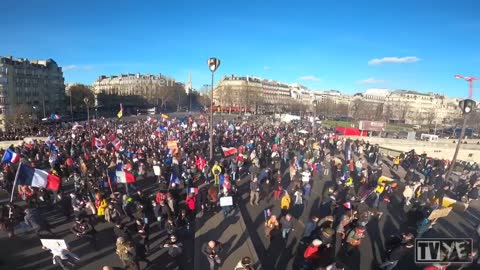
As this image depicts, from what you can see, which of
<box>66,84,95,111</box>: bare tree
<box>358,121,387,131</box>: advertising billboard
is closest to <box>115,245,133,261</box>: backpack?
<box>358,121,387,131</box>: advertising billboard

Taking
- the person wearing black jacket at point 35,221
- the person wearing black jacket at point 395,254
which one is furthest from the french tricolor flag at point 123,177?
the person wearing black jacket at point 395,254

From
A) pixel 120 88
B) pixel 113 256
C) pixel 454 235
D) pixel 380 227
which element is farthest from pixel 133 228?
pixel 120 88

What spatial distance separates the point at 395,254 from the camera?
7.09m

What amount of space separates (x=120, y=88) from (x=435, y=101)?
496 feet

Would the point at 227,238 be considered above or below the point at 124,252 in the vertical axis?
below

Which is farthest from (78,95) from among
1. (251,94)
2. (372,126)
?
(372,126)

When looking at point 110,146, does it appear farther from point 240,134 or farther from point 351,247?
point 351,247

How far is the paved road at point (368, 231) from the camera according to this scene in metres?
8.28

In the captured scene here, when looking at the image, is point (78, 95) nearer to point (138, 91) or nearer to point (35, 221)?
point (138, 91)

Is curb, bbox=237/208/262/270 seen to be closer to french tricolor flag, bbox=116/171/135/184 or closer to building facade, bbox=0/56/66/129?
french tricolor flag, bbox=116/171/135/184

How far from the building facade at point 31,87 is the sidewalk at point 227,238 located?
53121 mm

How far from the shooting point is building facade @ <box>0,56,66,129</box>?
61.8m

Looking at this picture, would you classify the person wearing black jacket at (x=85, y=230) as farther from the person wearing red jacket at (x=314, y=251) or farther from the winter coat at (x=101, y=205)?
the person wearing red jacket at (x=314, y=251)

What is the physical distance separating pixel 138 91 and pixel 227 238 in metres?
113
